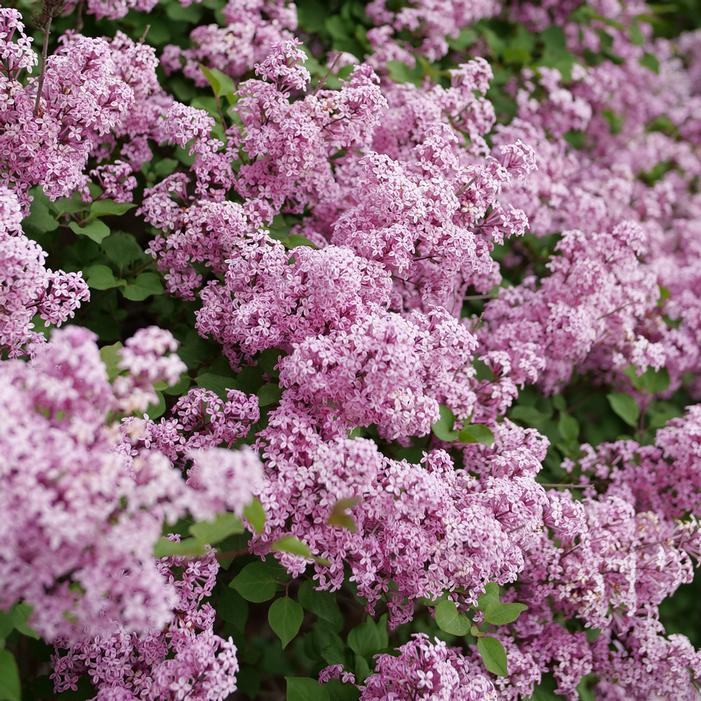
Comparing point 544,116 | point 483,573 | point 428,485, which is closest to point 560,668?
point 483,573

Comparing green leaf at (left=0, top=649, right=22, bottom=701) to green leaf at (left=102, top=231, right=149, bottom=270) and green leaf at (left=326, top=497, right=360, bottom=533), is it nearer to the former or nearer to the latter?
green leaf at (left=326, top=497, right=360, bottom=533)

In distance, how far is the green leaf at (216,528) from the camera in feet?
6.06

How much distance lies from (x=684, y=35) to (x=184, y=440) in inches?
243

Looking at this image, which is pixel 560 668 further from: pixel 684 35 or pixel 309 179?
pixel 684 35

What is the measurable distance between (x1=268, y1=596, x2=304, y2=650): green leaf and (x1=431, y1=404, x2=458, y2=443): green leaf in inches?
31.5

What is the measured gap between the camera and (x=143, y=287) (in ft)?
9.68

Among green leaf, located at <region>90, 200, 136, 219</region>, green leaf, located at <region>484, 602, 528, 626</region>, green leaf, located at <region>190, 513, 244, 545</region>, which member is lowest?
green leaf, located at <region>484, 602, 528, 626</region>

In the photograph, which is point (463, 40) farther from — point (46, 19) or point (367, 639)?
point (367, 639)

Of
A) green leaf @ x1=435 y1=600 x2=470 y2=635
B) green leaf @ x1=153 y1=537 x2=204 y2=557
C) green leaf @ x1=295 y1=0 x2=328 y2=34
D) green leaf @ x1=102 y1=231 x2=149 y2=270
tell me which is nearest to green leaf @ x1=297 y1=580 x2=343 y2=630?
green leaf @ x1=435 y1=600 x2=470 y2=635

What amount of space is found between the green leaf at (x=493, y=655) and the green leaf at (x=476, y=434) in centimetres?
69

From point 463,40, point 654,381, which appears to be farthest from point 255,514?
point 463,40

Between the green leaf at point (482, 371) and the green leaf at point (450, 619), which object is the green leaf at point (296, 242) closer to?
the green leaf at point (482, 371)

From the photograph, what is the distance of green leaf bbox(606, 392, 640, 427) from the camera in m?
3.79

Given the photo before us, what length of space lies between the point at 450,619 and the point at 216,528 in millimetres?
1019
